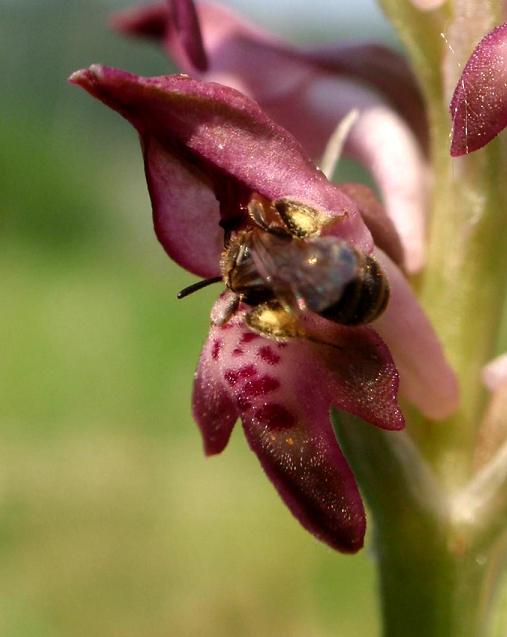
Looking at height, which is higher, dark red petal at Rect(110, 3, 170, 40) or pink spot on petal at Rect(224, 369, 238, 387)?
pink spot on petal at Rect(224, 369, 238, 387)

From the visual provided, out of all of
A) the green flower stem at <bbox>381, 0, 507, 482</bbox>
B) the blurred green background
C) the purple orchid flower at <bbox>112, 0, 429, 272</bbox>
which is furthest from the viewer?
the blurred green background

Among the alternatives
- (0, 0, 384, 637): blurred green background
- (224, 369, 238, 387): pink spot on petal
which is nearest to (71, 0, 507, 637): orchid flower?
(224, 369, 238, 387): pink spot on petal

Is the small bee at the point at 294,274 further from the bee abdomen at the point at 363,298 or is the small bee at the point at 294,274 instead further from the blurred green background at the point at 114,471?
the blurred green background at the point at 114,471

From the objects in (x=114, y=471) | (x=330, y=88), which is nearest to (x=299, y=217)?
(x=330, y=88)

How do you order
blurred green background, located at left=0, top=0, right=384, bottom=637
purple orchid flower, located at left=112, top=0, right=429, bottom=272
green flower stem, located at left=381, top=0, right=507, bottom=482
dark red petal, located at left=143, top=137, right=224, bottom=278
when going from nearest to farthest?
dark red petal, located at left=143, top=137, right=224, bottom=278 < green flower stem, located at left=381, top=0, right=507, bottom=482 < purple orchid flower, located at left=112, top=0, right=429, bottom=272 < blurred green background, located at left=0, top=0, right=384, bottom=637

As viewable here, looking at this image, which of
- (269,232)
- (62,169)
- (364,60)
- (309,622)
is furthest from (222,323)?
(62,169)

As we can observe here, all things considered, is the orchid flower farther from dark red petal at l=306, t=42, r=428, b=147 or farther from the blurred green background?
the blurred green background

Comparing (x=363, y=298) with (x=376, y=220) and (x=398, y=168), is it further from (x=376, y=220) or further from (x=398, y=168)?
(x=398, y=168)

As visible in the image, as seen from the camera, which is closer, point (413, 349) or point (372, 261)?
point (372, 261)
